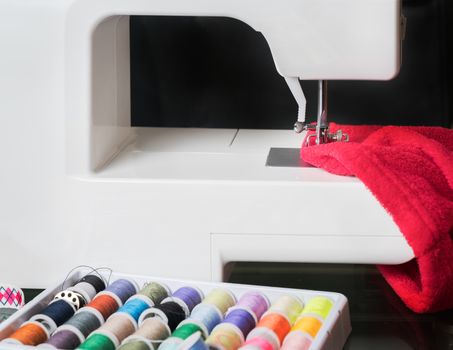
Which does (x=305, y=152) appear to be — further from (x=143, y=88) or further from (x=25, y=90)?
(x=143, y=88)

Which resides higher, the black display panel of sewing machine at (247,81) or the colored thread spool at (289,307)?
the black display panel of sewing machine at (247,81)

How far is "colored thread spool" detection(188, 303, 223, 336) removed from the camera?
1.18m

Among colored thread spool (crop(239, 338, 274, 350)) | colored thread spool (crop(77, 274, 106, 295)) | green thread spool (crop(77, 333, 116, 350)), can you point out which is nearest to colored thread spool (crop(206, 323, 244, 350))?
colored thread spool (crop(239, 338, 274, 350))

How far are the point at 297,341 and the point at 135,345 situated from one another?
19cm

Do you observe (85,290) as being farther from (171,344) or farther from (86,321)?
(171,344)

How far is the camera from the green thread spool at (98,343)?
112 cm

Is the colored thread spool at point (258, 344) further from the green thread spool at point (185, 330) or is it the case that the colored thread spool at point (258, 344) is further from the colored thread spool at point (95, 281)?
the colored thread spool at point (95, 281)

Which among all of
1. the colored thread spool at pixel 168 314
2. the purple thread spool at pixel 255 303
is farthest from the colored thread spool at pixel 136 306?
the purple thread spool at pixel 255 303

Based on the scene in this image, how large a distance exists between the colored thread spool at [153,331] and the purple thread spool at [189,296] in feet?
0.25

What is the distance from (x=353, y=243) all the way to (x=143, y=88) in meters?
0.84

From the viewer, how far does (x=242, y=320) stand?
3.87 feet

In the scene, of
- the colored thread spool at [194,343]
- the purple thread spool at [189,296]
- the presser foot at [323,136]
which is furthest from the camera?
the presser foot at [323,136]

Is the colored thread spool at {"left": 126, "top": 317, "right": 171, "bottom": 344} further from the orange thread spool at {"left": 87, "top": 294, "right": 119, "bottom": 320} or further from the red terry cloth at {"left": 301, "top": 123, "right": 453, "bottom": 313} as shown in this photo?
the red terry cloth at {"left": 301, "top": 123, "right": 453, "bottom": 313}

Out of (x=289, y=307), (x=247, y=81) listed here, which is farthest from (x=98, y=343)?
(x=247, y=81)
